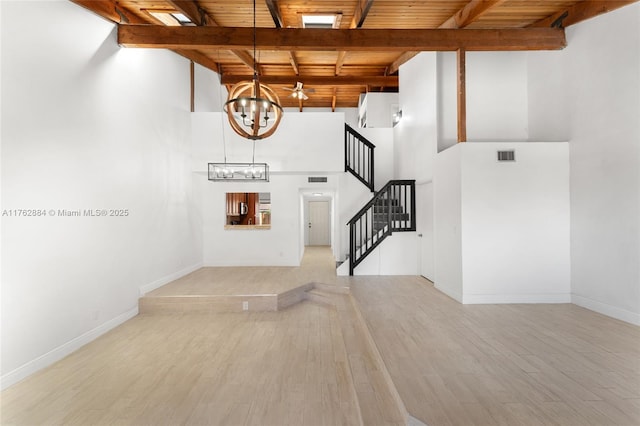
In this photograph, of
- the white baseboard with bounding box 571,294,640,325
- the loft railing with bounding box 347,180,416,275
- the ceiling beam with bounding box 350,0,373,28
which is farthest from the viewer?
the loft railing with bounding box 347,180,416,275

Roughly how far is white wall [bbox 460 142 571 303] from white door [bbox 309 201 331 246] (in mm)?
8695

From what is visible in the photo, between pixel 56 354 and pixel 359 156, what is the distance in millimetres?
6734

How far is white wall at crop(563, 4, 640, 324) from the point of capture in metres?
3.96

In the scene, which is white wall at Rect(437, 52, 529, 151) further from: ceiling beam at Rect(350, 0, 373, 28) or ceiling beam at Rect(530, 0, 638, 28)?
ceiling beam at Rect(350, 0, 373, 28)

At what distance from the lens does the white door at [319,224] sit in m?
13.3

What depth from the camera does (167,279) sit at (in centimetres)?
616

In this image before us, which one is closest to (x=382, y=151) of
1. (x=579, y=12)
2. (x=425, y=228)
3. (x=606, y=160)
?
(x=425, y=228)

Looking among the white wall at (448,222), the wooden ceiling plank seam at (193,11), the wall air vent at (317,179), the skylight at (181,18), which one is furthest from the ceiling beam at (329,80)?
the white wall at (448,222)

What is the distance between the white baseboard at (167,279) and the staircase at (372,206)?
3856 millimetres

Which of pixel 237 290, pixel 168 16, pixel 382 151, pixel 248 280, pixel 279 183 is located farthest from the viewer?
pixel 382 151

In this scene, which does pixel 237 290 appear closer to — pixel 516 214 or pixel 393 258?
pixel 393 258

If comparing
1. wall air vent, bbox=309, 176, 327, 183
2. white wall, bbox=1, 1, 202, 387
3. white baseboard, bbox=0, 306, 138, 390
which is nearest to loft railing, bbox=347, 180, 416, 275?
wall air vent, bbox=309, 176, 327, 183

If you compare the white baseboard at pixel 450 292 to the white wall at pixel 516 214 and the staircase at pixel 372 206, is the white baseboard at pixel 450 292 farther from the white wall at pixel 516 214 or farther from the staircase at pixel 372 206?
the staircase at pixel 372 206


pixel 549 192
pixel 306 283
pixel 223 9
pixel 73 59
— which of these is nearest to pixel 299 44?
pixel 223 9
